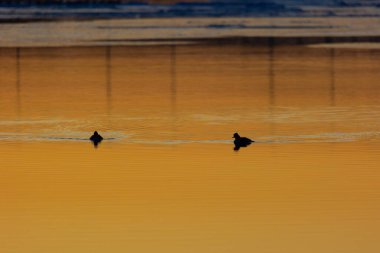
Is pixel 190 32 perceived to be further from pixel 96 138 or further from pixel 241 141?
pixel 241 141

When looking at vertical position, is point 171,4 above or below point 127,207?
above

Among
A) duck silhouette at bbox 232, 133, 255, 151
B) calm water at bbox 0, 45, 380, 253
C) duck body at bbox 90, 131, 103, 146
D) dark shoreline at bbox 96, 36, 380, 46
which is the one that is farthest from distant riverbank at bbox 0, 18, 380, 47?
duck silhouette at bbox 232, 133, 255, 151

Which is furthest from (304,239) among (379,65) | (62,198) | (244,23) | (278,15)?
(278,15)

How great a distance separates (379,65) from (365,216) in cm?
2114

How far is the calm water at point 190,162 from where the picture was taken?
13.4 m

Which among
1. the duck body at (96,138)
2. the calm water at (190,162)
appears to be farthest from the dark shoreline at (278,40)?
the duck body at (96,138)

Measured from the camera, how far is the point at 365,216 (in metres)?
14.1

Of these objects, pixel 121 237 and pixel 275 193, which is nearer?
pixel 121 237

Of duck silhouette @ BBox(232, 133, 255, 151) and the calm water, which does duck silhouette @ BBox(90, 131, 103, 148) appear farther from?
duck silhouette @ BBox(232, 133, 255, 151)

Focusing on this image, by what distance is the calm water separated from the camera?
1335cm

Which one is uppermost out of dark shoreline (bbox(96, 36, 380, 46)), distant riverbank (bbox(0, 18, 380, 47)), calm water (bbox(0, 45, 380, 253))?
distant riverbank (bbox(0, 18, 380, 47))

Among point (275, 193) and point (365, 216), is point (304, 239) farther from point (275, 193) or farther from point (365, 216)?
point (275, 193)

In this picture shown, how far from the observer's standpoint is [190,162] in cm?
1798

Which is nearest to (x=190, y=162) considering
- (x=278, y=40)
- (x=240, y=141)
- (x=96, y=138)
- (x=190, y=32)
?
(x=240, y=141)
